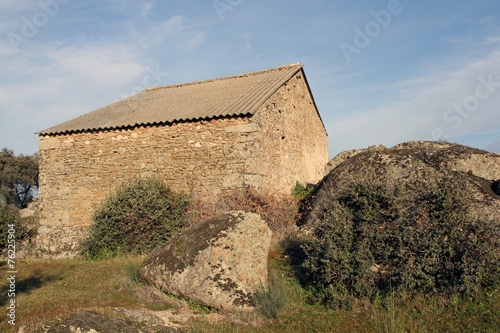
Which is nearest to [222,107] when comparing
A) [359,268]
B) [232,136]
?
[232,136]

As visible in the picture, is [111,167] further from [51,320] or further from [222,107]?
[51,320]

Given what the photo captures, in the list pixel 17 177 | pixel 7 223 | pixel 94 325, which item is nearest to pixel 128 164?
pixel 7 223

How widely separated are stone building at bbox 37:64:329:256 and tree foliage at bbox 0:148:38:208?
18.8 metres

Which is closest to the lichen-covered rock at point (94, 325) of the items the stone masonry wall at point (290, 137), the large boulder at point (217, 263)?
the large boulder at point (217, 263)

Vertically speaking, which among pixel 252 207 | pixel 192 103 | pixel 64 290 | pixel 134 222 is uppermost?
pixel 192 103

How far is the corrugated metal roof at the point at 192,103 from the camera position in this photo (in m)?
10.5

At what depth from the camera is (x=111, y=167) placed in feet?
36.9

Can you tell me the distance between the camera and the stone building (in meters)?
9.77

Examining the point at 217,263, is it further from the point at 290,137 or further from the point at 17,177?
the point at 17,177

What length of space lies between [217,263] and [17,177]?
28908 mm

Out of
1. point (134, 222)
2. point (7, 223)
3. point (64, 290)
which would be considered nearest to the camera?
point (64, 290)

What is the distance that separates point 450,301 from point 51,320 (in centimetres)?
463

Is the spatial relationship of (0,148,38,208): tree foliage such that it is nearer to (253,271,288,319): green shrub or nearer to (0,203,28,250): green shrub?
(0,203,28,250): green shrub

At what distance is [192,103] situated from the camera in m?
12.1
